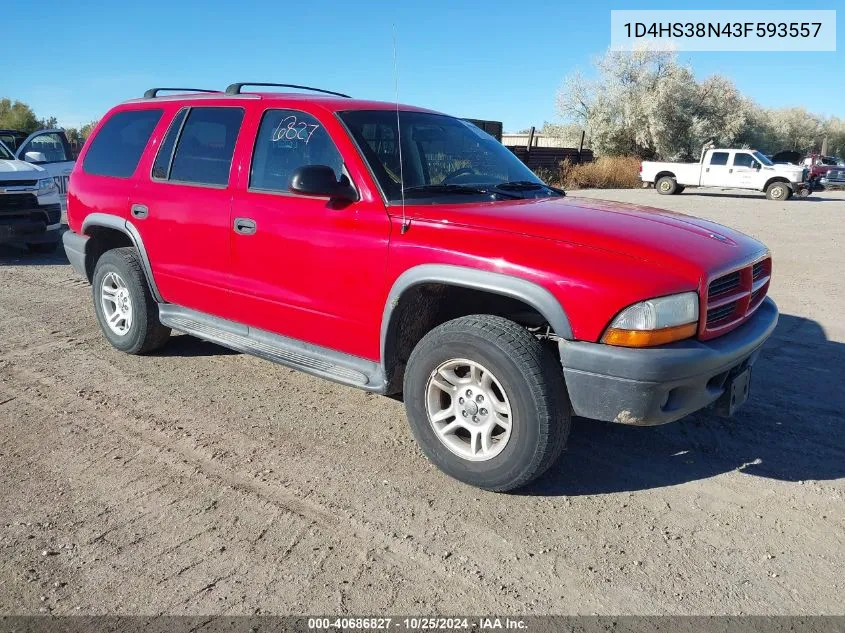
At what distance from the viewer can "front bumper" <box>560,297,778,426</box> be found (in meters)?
2.86

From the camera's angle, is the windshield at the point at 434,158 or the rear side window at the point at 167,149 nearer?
the windshield at the point at 434,158

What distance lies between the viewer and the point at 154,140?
15.8 ft

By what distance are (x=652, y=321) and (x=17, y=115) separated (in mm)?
47165

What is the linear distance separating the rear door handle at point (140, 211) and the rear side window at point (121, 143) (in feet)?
1.03

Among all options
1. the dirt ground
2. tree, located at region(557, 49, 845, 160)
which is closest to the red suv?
the dirt ground

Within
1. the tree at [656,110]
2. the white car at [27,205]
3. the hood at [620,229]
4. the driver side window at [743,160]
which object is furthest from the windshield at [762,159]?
the hood at [620,229]

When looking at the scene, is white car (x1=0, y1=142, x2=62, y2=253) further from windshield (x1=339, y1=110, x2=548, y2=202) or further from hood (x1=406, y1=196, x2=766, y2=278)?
hood (x1=406, y1=196, x2=766, y2=278)

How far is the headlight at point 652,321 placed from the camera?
9.37 feet

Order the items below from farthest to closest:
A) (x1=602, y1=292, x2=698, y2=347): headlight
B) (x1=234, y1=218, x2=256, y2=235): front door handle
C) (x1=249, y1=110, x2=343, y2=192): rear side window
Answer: (x1=234, y1=218, x2=256, y2=235): front door handle → (x1=249, y1=110, x2=343, y2=192): rear side window → (x1=602, y1=292, x2=698, y2=347): headlight

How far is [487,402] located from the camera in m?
3.27

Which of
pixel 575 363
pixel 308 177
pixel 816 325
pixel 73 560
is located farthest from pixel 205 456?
pixel 816 325

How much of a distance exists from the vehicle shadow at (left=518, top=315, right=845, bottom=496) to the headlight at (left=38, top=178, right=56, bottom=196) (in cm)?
840

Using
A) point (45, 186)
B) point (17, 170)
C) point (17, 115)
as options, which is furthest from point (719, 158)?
point (17, 115)

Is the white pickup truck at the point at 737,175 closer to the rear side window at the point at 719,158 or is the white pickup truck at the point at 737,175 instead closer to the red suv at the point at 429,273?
the rear side window at the point at 719,158
